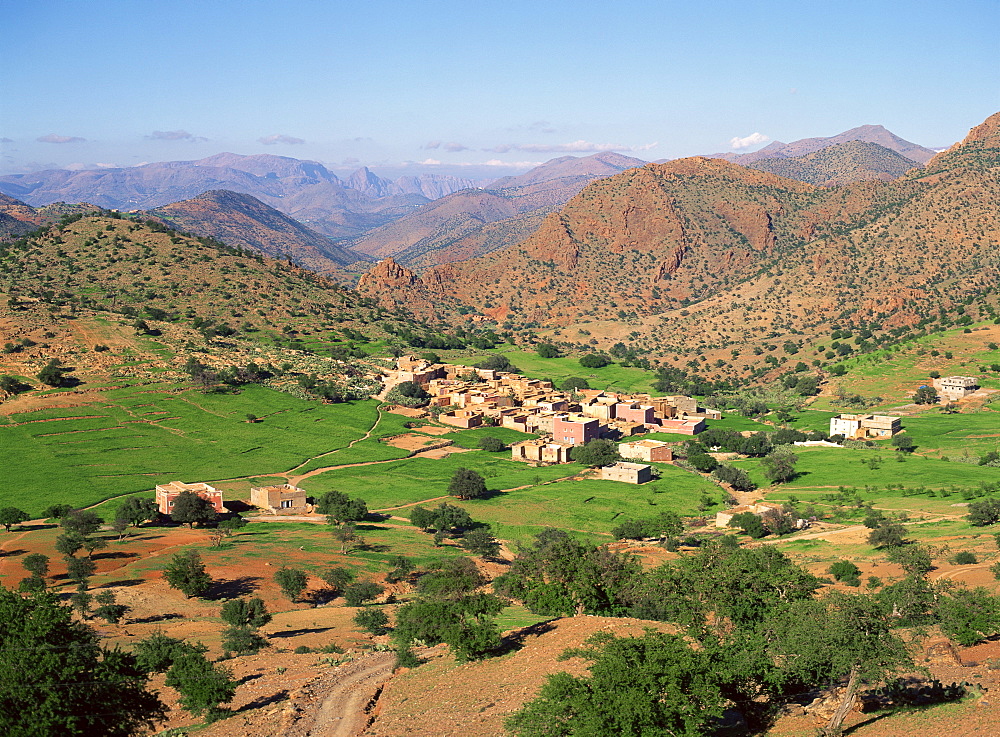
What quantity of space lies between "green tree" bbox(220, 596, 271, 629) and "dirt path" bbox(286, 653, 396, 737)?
7621 mm

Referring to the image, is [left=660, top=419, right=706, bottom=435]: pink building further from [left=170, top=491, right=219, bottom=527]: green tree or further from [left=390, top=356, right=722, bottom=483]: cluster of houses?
[left=170, top=491, right=219, bottom=527]: green tree

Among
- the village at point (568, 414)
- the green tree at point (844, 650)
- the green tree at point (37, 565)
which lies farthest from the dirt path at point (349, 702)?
the village at point (568, 414)

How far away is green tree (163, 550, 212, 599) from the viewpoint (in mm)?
41844

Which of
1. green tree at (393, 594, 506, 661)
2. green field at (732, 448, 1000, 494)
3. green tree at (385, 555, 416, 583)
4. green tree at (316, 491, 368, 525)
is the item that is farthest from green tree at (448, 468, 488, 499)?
green tree at (393, 594, 506, 661)

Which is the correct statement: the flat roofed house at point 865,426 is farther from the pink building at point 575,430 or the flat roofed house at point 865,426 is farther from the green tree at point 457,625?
the green tree at point 457,625

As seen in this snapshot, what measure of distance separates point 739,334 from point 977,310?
42.2 metres

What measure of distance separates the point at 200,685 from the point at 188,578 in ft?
52.7

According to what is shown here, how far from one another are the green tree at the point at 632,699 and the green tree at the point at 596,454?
58.8 metres

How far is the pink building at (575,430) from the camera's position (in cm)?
8775

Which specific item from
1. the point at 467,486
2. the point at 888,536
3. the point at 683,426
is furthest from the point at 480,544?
the point at 683,426

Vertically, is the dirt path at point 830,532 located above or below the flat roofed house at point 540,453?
above

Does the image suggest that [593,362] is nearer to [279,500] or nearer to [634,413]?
[634,413]

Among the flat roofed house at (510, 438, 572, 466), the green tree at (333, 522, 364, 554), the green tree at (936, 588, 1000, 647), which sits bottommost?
the flat roofed house at (510, 438, 572, 466)

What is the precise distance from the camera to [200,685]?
27.2 m
